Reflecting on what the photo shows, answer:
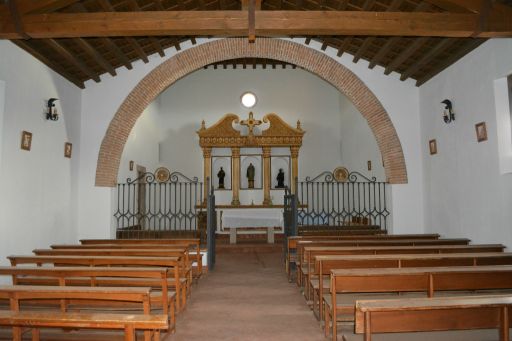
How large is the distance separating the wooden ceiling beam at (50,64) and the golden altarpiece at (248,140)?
17.6 feet

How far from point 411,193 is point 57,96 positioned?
708 centimetres

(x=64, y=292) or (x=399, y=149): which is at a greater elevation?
(x=399, y=149)

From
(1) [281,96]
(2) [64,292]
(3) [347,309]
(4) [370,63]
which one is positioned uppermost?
(1) [281,96]

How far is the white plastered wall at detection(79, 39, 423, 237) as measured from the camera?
8.73m

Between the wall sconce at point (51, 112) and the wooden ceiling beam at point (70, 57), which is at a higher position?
the wooden ceiling beam at point (70, 57)

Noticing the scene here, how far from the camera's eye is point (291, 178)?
46.6 ft

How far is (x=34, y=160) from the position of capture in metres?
6.84

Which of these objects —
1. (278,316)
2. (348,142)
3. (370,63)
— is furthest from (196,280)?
(348,142)

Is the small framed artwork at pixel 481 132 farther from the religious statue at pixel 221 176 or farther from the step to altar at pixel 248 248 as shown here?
the religious statue at pixel 221 176

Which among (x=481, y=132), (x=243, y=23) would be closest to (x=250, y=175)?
(x=481, y=132)

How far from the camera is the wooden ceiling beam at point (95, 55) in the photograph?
7.08 metres

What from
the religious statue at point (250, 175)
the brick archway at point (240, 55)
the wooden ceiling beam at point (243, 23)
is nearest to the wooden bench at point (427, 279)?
the wooden ceiling beam at point (243, 23)

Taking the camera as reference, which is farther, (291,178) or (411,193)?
(291,178)

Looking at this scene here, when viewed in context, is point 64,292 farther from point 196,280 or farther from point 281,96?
point 281,96
